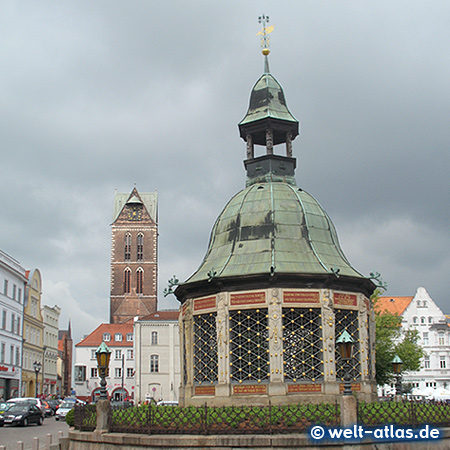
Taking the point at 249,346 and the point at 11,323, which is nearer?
the point at 249,346

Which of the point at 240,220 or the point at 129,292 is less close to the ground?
the point at 129,292

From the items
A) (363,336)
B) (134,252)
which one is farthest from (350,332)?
(134,252)

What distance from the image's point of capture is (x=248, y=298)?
2002 centimetres

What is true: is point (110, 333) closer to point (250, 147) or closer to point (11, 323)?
point (11, 323)

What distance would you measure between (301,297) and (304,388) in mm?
2880

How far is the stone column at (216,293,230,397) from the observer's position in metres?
19.7

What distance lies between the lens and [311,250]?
21.7 m

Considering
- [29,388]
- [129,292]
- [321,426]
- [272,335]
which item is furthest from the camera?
[129,292]

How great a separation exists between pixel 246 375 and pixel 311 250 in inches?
200

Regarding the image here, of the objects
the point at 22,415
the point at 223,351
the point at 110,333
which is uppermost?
the point at 110,333

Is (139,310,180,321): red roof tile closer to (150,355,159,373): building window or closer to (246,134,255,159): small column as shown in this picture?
(150,355,159,373): building window

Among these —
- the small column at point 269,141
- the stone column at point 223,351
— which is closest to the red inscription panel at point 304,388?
the stone column at point 223,351

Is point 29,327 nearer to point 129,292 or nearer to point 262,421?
point 262,421

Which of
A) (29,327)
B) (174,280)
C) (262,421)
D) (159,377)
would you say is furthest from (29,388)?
(262,421)
